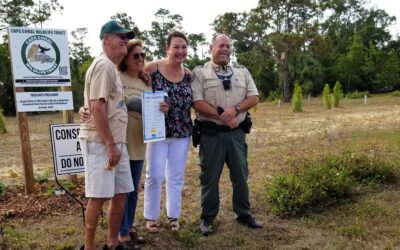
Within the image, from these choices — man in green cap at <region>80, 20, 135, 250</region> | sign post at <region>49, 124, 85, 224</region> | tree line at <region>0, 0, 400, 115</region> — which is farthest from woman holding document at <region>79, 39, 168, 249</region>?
tree line at <region>0, 0, 400, 115</region>

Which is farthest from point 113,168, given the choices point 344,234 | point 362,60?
point 362,60

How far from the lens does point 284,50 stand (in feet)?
108

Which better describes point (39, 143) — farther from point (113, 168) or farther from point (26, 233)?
point (113, 168)

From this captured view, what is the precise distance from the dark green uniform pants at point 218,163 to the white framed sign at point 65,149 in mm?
1443

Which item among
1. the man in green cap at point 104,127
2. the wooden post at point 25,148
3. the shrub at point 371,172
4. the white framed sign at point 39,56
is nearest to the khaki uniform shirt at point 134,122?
the man in green cap at point 104,127

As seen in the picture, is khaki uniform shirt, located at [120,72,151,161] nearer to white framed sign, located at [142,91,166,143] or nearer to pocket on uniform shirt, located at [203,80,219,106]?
white framed sign, located at [142,91,166,143]

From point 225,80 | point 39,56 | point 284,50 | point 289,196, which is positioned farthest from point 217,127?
point 284,50

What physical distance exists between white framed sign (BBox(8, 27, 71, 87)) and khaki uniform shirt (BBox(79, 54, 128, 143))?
7.48 ft

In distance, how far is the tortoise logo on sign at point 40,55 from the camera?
4949 mm

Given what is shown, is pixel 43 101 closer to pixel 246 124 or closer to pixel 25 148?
pixel 25 148

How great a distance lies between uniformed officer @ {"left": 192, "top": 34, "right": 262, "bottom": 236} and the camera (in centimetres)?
387

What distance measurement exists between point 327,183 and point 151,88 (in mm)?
2288

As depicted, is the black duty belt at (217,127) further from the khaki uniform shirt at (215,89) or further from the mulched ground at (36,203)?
the mulched ground at (36,203)

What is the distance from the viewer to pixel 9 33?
191 inches
